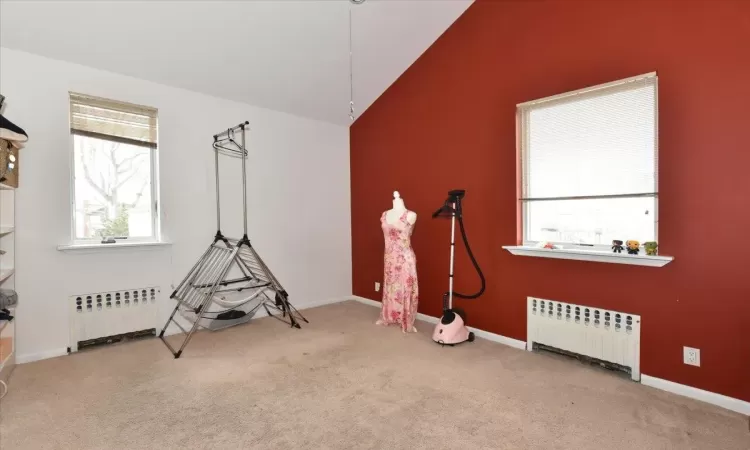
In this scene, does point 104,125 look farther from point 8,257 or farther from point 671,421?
point 671,421

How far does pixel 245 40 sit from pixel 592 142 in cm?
299

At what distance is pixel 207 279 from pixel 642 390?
377 centimetres

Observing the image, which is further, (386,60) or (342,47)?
(386,60)

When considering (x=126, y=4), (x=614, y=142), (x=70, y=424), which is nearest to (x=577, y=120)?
(x=614, y=142)

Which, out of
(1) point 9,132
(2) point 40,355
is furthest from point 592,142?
(2) point 40,355

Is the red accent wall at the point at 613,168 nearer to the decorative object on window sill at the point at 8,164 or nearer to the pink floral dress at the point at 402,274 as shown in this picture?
the pink floral dress at the point at 402,274

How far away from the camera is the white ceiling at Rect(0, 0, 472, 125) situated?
8.87ft

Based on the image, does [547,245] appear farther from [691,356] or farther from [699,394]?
[699,394]

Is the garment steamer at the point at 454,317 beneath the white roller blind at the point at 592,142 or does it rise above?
beneath

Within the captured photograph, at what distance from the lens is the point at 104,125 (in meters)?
3.22

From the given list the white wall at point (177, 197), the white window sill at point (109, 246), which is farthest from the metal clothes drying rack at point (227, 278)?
the white window sill at point (109, 246)

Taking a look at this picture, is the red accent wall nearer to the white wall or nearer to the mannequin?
the mannequin

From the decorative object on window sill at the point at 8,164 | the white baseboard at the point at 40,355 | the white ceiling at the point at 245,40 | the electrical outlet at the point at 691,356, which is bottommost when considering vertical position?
the white baseboard at the point at 40,355

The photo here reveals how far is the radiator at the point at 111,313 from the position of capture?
121 inches
